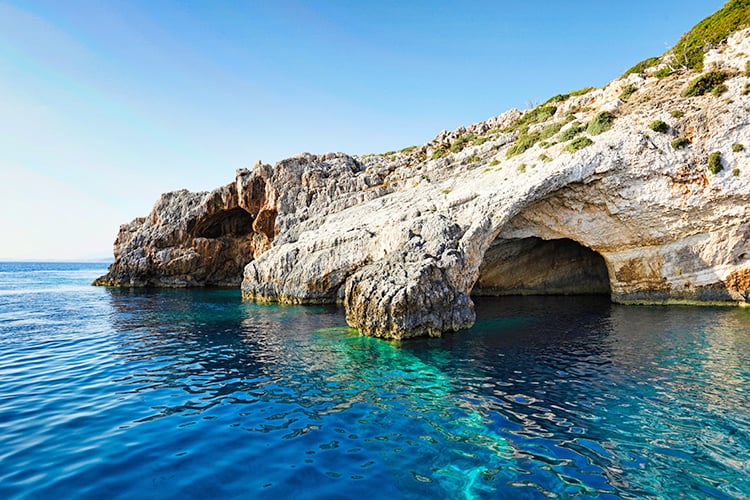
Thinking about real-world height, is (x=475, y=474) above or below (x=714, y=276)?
below

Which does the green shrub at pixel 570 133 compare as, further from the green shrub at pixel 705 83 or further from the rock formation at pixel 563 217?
the green shrub at pixel 705 83

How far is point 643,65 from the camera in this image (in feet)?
121

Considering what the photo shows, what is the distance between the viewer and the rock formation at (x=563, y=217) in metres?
24.3

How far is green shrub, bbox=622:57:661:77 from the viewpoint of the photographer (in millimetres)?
35778

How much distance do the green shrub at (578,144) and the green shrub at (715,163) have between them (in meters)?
7.38

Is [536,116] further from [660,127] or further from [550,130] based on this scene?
[660,127]

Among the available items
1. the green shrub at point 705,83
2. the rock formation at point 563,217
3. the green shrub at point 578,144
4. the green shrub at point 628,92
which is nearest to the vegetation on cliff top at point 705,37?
the rock formation at point 563,217

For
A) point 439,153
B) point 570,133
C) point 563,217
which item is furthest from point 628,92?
point 439,153

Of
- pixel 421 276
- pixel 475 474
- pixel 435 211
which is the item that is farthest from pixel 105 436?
pixel 435 211

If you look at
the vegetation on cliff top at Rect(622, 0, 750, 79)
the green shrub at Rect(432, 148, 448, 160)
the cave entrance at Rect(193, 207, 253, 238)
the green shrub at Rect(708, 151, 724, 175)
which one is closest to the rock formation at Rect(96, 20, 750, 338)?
the green shrub at Rect(708, 151, 724, 175)

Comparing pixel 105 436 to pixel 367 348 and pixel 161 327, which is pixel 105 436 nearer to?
pixel 367 348

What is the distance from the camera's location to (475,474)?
7914 millimetres

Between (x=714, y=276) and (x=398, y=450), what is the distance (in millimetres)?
30780

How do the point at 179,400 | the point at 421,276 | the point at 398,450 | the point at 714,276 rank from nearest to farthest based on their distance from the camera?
the point at 398,450
the point at 179,400
the point at 421,276
the point at 714,276
